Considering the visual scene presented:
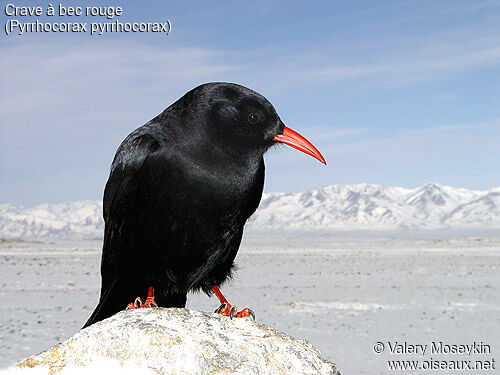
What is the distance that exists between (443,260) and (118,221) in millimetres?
34478

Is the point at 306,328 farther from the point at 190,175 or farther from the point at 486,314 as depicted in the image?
the point at 190,175

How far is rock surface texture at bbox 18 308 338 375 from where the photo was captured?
12.2 feet

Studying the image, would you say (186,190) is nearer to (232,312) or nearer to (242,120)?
(242,120)

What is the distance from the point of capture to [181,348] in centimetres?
379

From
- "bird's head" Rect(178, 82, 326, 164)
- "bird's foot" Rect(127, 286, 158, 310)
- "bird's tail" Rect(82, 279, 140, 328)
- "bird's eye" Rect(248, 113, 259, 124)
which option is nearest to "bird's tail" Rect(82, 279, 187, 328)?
"bird's tail" Rect(82, 279, 140, 328)

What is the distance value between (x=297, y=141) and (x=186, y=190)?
0.97m

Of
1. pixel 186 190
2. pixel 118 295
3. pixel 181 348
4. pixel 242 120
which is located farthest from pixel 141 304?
pixel 242 120

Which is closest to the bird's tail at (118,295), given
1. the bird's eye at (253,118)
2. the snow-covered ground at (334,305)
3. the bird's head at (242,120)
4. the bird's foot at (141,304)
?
the bird's foot at (141,304)

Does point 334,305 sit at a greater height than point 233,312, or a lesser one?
lesser

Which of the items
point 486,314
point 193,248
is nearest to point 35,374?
point 193,248

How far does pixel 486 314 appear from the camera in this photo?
17.5 m

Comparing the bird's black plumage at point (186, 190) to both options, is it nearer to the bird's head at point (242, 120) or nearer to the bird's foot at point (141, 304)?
the bird's head at point (242, 120)

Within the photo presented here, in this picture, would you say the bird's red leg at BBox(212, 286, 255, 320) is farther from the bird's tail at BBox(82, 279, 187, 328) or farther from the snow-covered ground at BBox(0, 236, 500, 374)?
the snow-covered ground at BBox(0, 236, 500, 374)

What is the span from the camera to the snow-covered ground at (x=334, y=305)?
45.0ft
